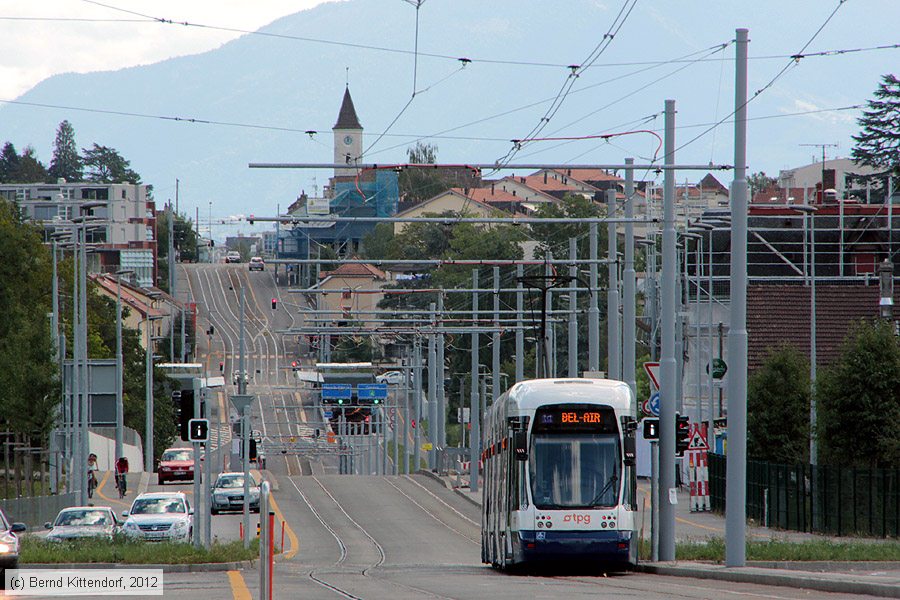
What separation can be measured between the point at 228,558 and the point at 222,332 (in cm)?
13332

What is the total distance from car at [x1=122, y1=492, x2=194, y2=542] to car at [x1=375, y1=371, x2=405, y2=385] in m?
63.6

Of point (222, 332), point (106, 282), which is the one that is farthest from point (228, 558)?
point (222, 332)

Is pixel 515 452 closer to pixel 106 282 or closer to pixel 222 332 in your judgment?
pixel 106 282

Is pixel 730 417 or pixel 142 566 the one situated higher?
pixel 730 417

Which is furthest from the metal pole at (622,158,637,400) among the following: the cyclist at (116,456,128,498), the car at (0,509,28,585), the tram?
the cyclist at (116,456,128,498)

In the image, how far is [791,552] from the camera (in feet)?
85.5

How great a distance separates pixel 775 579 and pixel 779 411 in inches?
1142

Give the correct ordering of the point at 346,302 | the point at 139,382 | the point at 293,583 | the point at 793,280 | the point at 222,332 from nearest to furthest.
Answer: the point at 293,583, the point at 793,280, the point at 139,382, the point at 222,332, the point at 346,302

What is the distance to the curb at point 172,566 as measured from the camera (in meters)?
25.0

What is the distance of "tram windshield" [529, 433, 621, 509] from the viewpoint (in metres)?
24.5

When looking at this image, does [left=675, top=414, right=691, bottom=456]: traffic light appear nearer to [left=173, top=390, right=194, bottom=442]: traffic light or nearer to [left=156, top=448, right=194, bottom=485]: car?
[left=173, top=390, right=194, bottom=442]: traffic light

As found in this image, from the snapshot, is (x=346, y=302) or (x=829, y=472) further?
(x=346, y=302)

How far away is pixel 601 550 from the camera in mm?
24359

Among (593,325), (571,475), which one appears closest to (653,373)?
(571,475)
